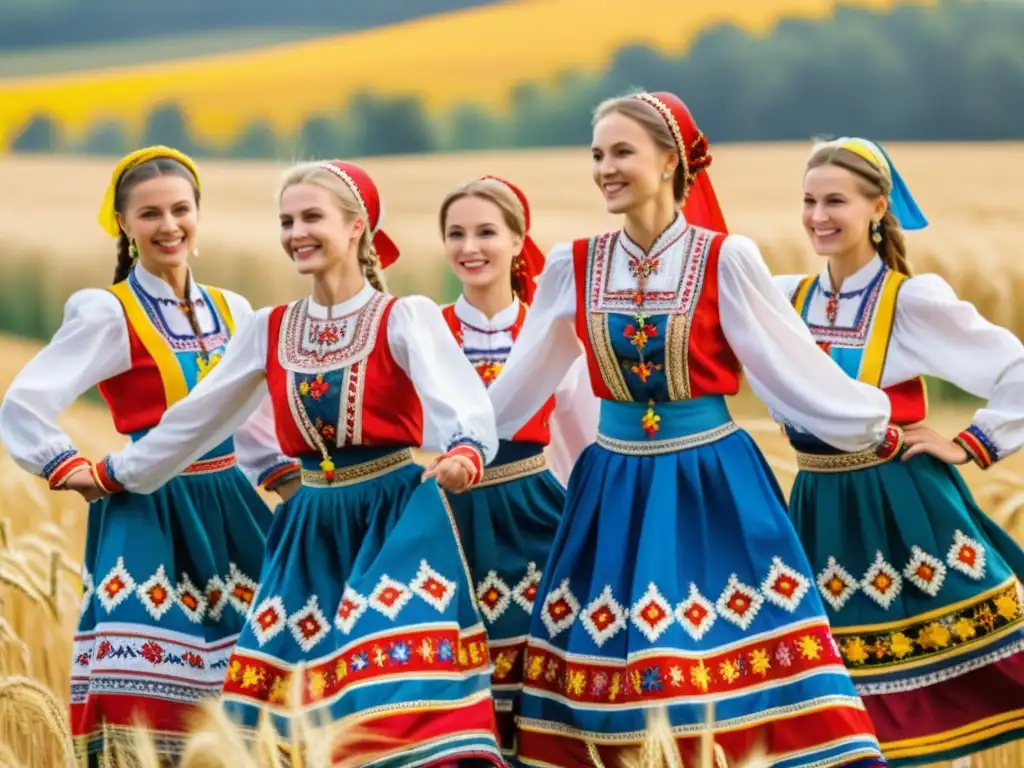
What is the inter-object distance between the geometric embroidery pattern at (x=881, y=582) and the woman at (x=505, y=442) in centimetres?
81

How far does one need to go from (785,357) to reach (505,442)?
98 centimetres

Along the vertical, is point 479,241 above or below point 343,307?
above

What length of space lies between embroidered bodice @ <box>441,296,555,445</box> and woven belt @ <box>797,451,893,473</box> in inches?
27.4

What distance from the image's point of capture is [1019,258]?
7938 millimetres

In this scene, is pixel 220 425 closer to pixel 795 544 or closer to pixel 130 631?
pixel 130 631

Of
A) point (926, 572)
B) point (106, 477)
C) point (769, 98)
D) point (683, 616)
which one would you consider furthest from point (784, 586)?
point (769, 98)

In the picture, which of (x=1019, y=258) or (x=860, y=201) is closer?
(x=860, y=201)

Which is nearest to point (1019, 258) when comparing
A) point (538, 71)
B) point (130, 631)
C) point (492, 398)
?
point (538, 71)

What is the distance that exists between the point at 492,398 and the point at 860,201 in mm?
1127

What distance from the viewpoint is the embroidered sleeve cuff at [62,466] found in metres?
4.27

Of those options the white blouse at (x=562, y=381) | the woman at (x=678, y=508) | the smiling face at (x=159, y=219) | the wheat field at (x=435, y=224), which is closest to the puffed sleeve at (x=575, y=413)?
the white blouse at (x=562, y=381)

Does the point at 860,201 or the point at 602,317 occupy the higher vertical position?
the point at 860,201

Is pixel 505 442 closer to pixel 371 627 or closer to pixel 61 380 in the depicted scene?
pixel 371 627

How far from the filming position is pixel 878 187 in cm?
449
